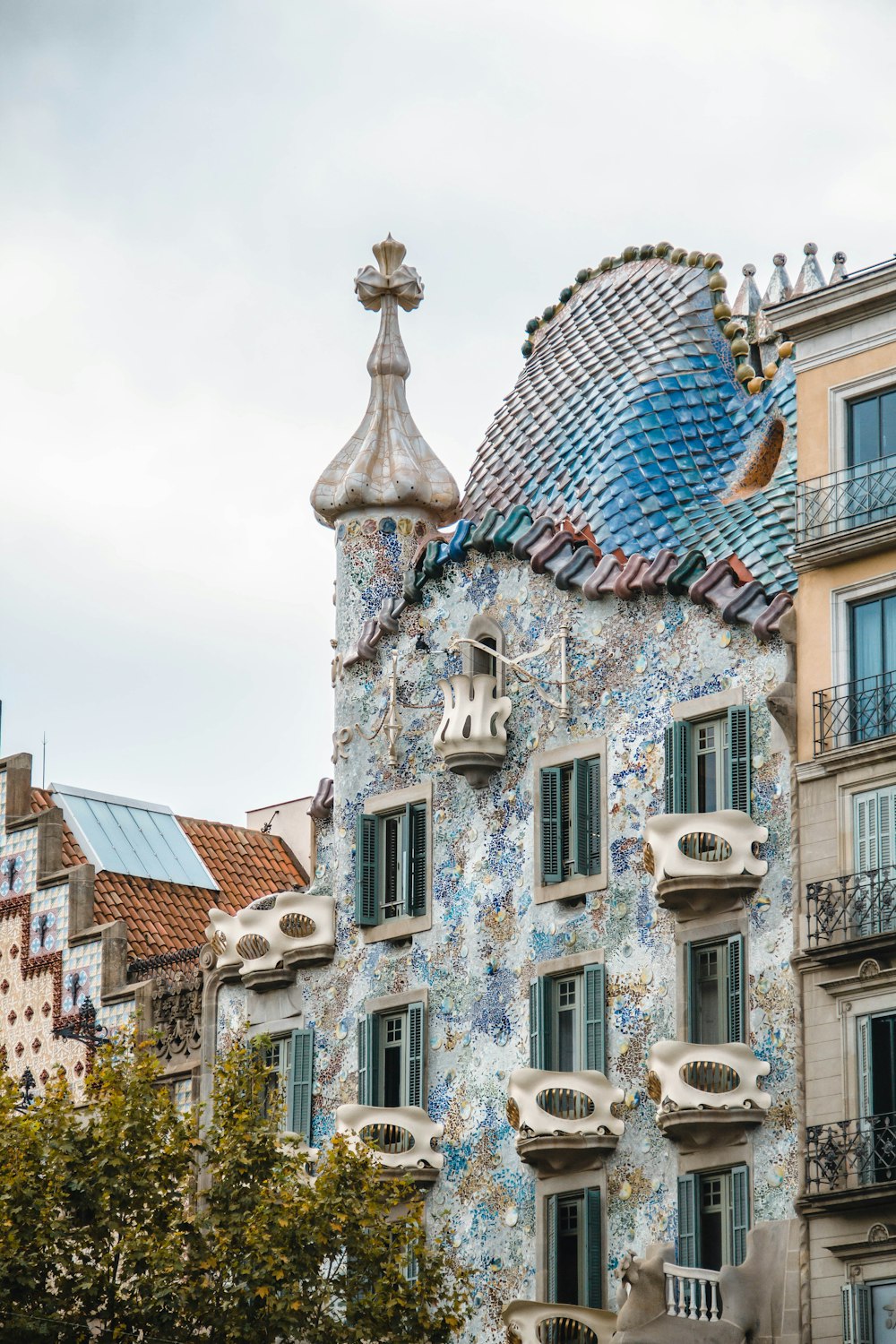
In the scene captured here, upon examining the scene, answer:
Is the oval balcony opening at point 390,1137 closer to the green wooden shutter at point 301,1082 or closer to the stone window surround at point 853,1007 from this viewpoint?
the green wooden shutter at point 301,1082

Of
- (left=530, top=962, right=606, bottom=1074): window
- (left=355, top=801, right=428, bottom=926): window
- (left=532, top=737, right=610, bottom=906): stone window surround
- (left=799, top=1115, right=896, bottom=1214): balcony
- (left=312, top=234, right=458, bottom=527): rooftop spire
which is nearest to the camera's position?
(left=799, top=1115, right=896, bottom=1214): balcony

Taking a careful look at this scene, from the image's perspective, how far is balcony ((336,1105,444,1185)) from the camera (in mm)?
37469

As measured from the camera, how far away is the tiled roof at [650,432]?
126 ft

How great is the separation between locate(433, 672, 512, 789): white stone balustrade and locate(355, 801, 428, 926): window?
1096 millimetres

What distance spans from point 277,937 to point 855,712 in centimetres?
911

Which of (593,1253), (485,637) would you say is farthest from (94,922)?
(593,1253)

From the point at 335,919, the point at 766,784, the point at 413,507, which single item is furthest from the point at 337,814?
the point at 766,784

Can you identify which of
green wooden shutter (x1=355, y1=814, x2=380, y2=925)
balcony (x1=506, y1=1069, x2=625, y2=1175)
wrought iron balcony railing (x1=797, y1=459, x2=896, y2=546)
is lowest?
balcony (x1=506, y1=1069, x2=625, y2=1175)

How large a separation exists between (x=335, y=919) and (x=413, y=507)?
5399mm

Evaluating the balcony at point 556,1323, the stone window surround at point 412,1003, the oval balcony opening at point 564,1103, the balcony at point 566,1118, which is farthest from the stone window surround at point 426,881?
the balcony at point 556,1323

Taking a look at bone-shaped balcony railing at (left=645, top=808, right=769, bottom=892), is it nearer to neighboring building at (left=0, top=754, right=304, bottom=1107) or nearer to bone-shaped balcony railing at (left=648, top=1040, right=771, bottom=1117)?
bone-shaped balcony railing at (left=648, top=1040, right=771, bottom=1117)

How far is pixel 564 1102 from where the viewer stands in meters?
36.2

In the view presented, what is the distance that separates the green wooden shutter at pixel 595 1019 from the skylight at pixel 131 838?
37.2 feet

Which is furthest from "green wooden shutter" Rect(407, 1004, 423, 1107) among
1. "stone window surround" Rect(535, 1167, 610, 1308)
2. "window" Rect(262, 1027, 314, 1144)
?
"stone window surround" Rect(535, 1167, 610, 1308)
